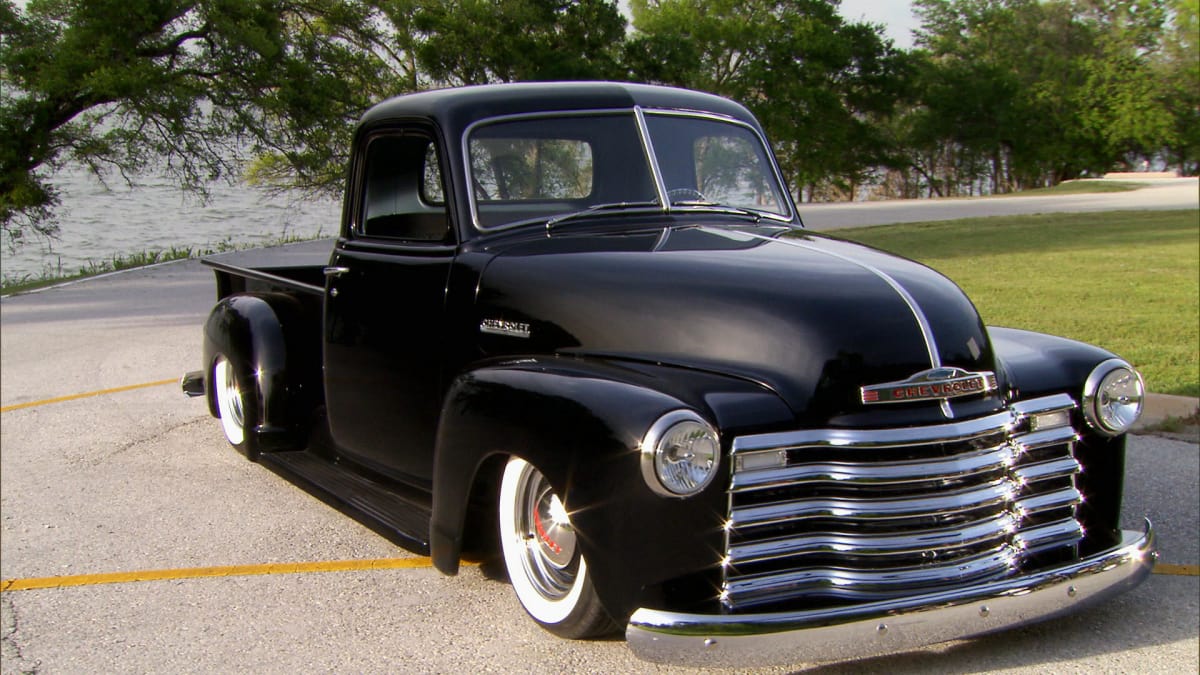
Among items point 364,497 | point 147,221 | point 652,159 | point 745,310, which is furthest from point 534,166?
point 147,221

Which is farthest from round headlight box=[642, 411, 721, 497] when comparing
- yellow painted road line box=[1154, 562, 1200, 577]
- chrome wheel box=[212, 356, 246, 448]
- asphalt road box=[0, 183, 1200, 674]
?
chrome wheel box=[212, 356, 246, 448]

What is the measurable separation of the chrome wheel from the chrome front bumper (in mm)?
3617

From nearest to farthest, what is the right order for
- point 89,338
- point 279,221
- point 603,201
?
point 603,201 < point 89,338 < point 279,221

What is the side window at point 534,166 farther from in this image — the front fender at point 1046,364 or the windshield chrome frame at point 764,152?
the front fender at point 1046,364

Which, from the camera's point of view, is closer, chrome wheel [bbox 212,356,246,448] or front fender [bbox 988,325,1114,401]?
front fender [bbox 988,325,1114,401]

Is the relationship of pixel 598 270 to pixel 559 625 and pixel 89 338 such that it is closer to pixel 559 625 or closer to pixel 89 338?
pixel 559 625

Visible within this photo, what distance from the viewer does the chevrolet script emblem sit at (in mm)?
3305

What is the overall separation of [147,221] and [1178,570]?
71.3ft

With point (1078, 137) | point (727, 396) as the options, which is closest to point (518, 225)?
point (727, 396)

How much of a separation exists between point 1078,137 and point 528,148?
42226 millimetres

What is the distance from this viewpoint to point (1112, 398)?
3760 mm

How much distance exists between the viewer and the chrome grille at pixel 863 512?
316 cm

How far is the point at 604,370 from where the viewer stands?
3.52 meters

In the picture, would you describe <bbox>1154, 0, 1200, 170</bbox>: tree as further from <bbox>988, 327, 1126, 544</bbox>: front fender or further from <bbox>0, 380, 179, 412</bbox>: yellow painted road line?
<bbox>988, 327, 1126, 544</bbox>: front fender
